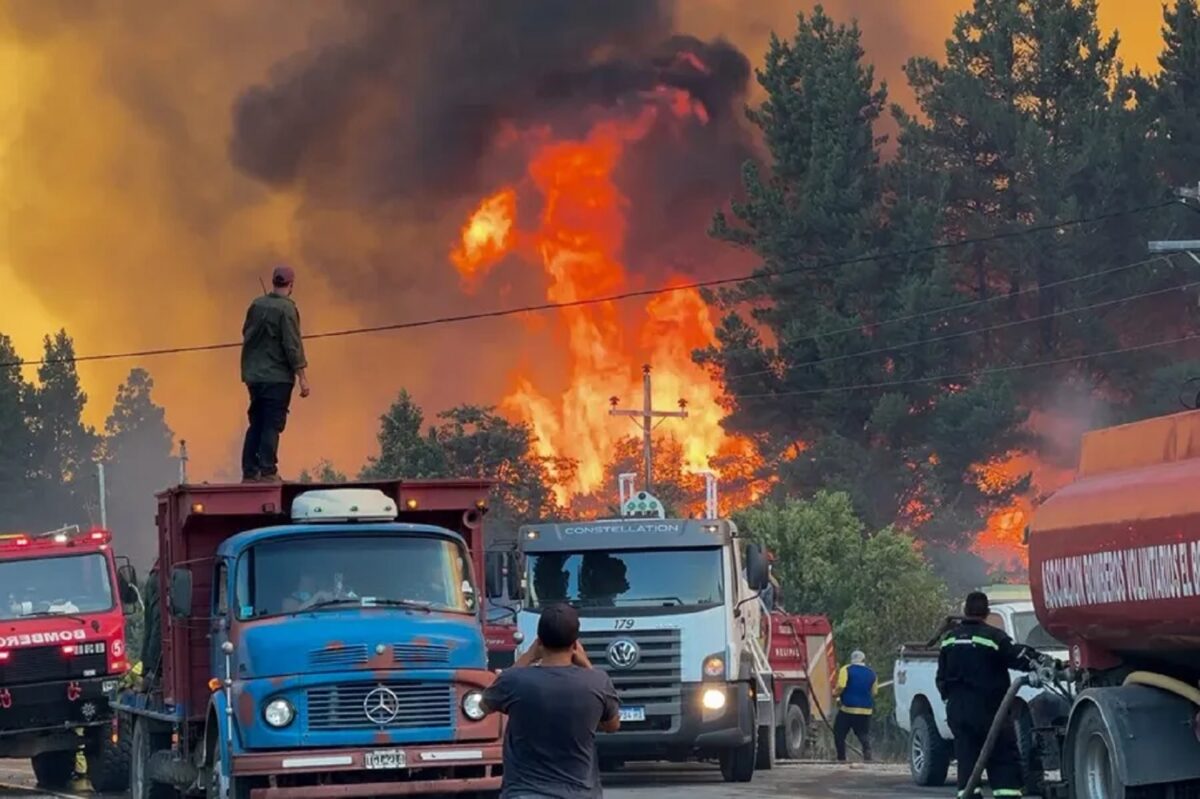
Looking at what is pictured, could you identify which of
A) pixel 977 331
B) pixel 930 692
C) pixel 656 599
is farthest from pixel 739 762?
pixel 977 331

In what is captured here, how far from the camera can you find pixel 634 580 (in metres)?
23.8

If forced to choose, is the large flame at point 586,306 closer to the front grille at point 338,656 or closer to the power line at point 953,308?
the power line at point 953,308

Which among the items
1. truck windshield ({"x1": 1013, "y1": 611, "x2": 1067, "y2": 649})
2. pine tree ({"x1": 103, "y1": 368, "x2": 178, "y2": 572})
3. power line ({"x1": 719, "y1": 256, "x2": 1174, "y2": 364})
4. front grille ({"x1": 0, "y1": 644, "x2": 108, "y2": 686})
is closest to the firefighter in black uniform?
truck windshield ({"x1": 1013, "y1": 611, "x2": 1067, "y2": 649})

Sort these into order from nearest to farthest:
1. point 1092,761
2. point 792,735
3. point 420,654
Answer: point 420,654 < point 1092,761 < point 792,735

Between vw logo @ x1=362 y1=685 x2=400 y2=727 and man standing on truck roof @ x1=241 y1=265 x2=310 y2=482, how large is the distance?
13.2 ft

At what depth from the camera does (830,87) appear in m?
73.2

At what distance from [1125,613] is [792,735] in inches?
643

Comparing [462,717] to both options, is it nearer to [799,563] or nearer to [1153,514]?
[1153,514]

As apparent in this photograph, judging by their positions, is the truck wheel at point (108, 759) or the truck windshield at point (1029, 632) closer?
the truck windshield at point (1029, 632)

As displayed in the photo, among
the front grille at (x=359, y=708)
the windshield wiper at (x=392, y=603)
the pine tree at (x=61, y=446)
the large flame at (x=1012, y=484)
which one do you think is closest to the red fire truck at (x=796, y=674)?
the windshield wiper at (x=392, y=603)

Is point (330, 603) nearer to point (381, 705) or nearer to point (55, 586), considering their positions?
point (381, 705)

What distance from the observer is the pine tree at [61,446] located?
127 m

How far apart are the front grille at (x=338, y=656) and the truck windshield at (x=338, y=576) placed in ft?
2.08

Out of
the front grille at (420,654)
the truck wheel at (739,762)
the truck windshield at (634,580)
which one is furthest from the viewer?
the truck wheel at (739,762)
